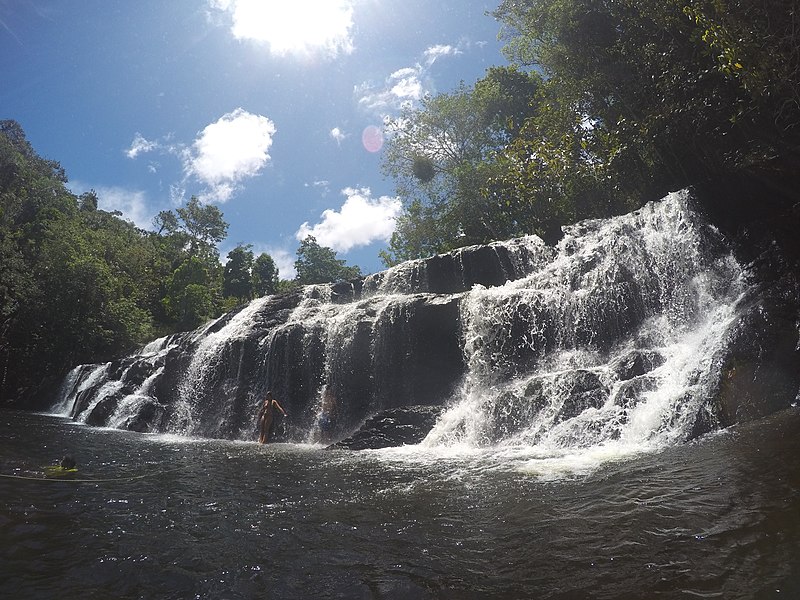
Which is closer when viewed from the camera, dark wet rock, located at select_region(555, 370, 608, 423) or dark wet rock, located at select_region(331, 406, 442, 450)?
dark wet rock, located at select_region(555, 370, 608, 423)

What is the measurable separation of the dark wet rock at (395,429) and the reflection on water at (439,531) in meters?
3.67

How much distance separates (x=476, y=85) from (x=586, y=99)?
1441 centimetres

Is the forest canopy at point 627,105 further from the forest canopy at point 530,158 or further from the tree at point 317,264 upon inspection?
the tree at point 317,264

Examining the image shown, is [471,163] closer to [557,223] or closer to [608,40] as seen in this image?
[557,223]

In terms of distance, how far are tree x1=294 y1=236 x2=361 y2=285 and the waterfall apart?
151 ft

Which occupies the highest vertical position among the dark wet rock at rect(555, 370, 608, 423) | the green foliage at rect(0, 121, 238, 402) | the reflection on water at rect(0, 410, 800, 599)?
the green foliage at rect(0, 121, 238, 402)

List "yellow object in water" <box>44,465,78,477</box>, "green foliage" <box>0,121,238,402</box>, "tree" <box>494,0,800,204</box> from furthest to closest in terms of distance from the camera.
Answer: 1. "green foliage" <box>0,121,238,402</box>
2. "tree" <box>494,0,800,204</box>
3. "yellow object in water" <box>44,465,78,477</box>

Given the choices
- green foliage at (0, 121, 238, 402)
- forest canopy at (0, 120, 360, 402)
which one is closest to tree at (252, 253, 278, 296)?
forest canopy at (0, 120, 360, 402)

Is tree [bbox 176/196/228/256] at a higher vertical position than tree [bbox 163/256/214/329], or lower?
higher

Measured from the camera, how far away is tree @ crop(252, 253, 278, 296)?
5716 centimetres

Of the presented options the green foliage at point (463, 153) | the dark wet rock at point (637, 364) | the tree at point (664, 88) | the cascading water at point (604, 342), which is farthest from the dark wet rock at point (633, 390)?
the green foliage at point (463, 153)

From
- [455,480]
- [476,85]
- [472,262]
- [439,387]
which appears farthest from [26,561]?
[476,85]

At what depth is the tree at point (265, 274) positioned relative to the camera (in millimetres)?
57156

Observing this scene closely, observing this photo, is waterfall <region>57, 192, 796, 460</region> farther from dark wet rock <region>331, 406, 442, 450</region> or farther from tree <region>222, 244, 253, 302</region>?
tree <region>222, 244, 253, 302</region>
